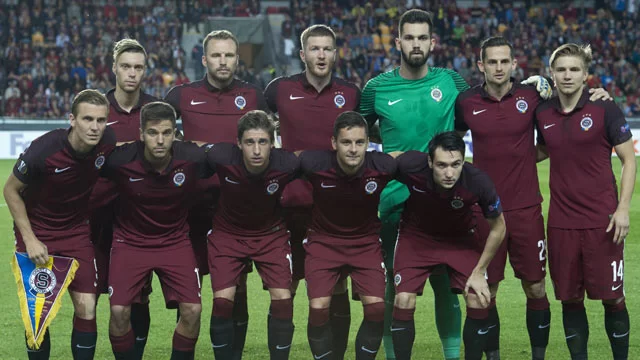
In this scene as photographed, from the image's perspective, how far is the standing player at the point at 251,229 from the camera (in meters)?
5.98

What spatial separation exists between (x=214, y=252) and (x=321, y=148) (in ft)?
3.54

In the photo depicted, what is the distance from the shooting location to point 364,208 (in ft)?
20.1

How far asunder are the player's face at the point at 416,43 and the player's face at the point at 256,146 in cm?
120

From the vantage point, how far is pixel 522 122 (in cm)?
622

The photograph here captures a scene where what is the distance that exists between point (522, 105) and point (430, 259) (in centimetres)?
123

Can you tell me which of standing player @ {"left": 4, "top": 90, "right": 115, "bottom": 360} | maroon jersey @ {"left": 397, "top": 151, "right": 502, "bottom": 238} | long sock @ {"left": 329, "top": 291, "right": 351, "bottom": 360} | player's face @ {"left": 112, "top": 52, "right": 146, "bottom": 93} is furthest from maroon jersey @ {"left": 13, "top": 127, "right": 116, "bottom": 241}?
maroon jersey @ {"left": 397, "top": 151, "right": 502, "bottom": 238}

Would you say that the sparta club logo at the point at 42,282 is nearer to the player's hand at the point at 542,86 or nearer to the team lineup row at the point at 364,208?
the team lineup row at the point at 364,208

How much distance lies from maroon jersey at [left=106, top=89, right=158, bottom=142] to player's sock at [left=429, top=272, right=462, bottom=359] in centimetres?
233

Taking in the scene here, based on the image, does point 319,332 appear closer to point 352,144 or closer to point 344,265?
point 344,265

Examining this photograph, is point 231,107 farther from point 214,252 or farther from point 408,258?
point 408,258

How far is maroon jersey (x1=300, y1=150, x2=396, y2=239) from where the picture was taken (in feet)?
19.8

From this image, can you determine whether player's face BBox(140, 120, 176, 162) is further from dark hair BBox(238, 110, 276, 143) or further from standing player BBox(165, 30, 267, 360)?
standing player BBox(165, 30, 267, 360)

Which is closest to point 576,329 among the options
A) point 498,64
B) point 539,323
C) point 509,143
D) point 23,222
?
point 539,323

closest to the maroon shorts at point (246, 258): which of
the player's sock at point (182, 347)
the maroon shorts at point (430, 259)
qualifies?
the player's sock at point (182, 347)
